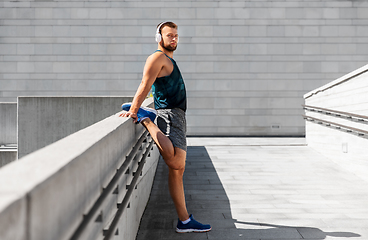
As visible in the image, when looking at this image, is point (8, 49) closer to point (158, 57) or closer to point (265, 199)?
point (265, 199)

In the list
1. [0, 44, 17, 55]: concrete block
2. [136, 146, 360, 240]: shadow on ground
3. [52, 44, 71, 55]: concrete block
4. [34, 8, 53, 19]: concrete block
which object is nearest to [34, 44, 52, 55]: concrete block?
[52, 44, 71, 55]: concrete block

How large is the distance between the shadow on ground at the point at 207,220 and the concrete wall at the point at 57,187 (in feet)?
5.90

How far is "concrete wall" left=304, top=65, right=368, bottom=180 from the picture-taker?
22.5 feet

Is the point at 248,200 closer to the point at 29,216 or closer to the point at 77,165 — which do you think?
the point at 77,165

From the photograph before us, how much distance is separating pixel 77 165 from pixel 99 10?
13.0 m

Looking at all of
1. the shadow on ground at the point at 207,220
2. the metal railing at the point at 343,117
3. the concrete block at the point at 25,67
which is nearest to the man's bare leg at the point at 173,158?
the shadow on ground at the point at 207,220

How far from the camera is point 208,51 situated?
44.5 ft

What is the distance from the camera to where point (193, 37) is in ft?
44.4

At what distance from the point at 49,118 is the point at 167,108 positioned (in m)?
6.09

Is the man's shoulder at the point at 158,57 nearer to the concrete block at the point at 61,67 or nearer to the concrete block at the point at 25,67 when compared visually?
the concrete block at the point at 61,67

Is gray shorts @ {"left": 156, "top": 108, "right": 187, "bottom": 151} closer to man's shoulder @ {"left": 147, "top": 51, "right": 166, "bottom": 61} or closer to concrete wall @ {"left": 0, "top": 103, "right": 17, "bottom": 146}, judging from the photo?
man's shoulder @ {"left": 147, "top": 51, "right": 166, "bottom": 61}

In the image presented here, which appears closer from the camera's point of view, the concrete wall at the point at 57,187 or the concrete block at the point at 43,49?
the concrete wall at the point at 57,187

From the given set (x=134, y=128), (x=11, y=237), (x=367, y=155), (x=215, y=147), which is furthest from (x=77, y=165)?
(x=215, y=147)

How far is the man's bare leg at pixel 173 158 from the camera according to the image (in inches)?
136
